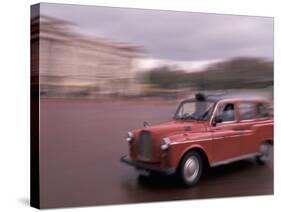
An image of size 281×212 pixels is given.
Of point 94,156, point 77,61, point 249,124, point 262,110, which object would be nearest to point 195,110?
point 249,124

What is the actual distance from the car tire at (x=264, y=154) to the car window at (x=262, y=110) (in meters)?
0.53

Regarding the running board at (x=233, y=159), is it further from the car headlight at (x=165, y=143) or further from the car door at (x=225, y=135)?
the car headlight at (x=165, y=143)

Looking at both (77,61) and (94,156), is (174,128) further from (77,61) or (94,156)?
(77,61)

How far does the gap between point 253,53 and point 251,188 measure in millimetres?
2401

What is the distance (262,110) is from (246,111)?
0.41 m

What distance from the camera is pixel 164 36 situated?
9.55 m

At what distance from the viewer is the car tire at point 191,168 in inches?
368

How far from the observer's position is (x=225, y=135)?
32.3ft

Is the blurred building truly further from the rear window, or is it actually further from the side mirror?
the rear window

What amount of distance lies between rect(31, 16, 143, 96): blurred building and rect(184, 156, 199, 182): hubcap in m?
1.44

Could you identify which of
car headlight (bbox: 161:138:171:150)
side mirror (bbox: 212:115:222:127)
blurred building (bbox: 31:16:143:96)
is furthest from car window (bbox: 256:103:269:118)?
blurred building (bbox: 31:16:143:96)

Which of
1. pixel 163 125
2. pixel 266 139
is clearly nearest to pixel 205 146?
pixel 163 125

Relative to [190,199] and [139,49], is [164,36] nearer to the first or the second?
[139,49]

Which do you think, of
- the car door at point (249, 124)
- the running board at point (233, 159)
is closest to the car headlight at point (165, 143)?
the running board at point (233, 159)
